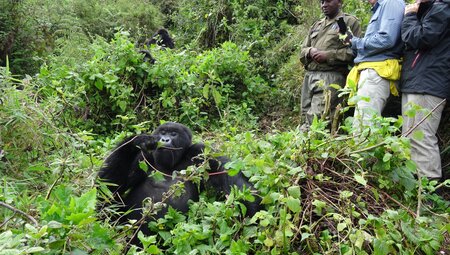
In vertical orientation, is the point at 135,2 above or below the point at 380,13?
below

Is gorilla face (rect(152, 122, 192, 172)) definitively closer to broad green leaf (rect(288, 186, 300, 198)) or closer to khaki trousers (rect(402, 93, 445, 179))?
broad green leaf (rect(288, 186, 300, 198))

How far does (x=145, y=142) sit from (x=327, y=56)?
84.5 inches

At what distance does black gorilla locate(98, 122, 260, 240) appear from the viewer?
321 centimetres

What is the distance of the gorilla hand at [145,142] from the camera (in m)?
3.27

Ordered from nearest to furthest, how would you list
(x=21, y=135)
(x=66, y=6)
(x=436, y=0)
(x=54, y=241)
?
(x=54, y=241) < (x=21, y=135) < (x=436, y=0) < (x=66, y=6)

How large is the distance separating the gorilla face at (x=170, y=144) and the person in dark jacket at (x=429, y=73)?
1.56 m

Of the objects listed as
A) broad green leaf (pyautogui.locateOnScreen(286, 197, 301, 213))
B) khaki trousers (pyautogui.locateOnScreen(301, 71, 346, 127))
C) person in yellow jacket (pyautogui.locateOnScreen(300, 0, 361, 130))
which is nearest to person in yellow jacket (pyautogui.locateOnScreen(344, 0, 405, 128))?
person in yellow jacket (pyautogui.locateOnScreen(300, 0, 361, 130))

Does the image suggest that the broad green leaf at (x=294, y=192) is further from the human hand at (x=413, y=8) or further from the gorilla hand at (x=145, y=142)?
the human hand at (x=413, y=8)

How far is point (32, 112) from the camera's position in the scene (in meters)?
2.71

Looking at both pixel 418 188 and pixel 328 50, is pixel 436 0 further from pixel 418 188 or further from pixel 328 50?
pixel 418 188

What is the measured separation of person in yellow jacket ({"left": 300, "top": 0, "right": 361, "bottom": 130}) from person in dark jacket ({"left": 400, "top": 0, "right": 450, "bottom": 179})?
0.90m

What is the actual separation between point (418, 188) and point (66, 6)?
29.0 feet

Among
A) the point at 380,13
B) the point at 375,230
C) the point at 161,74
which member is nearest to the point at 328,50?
the point at 380,13

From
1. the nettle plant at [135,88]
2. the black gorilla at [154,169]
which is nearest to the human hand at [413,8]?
the black gorilla at [154,169]
